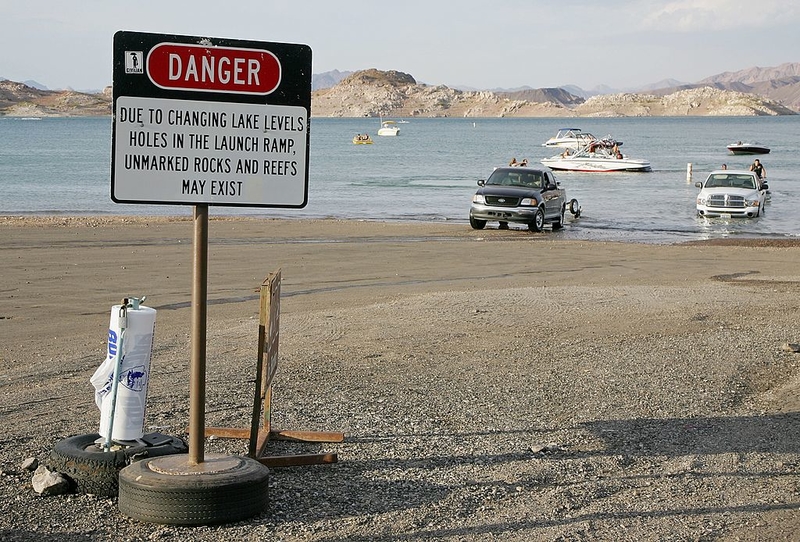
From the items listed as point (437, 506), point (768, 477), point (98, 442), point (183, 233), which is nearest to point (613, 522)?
point (437, 506)

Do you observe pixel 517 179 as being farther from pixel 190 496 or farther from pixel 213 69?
pixel 190 496

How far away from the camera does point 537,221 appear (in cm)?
2662

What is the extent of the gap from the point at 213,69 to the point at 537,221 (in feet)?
71.8

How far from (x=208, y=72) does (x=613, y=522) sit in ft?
9.79

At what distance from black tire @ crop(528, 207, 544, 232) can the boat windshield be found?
1.17 metres

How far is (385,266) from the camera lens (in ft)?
→ 59.5

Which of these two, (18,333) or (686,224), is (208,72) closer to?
(18,333)

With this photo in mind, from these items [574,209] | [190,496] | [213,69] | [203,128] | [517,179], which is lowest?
[190,496]

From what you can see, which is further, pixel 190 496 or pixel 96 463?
pixel 96 463

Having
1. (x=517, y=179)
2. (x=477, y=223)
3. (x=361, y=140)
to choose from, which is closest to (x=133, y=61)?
(x=477, y=223)

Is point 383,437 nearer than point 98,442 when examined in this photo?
No

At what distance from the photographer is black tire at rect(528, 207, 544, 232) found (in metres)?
26.5

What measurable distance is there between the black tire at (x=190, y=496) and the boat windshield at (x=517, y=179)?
75.5 ft

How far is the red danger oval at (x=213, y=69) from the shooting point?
5082 millimetres
